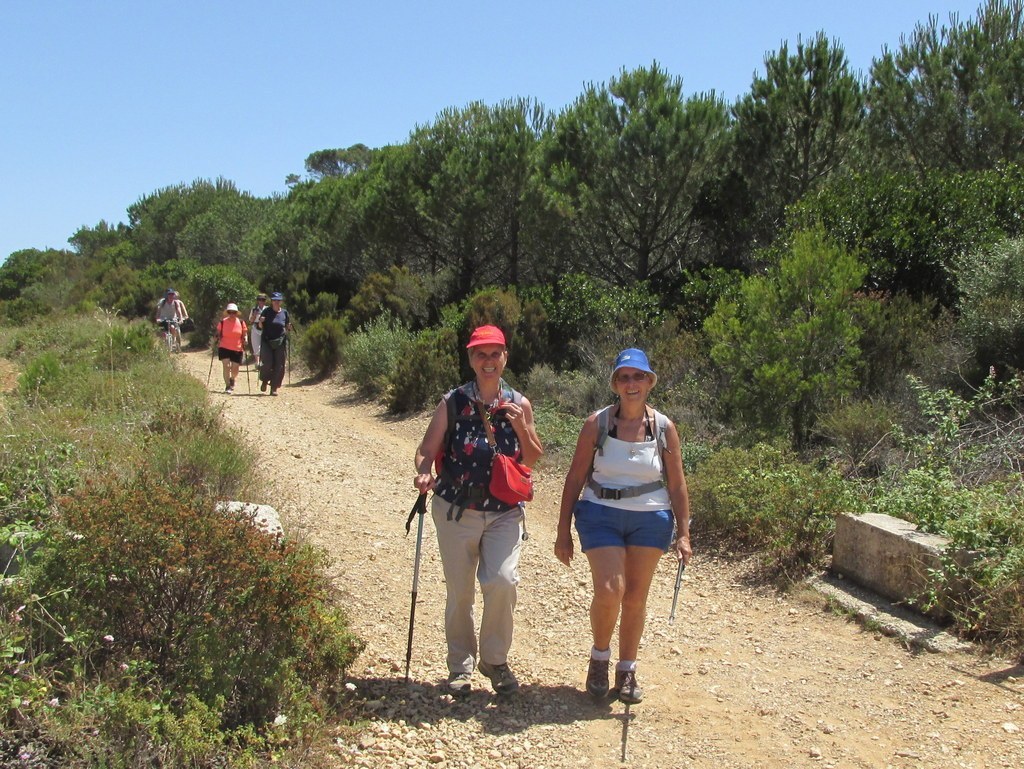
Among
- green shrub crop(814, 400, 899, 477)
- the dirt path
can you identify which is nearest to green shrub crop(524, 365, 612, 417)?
green shrub crop(814, 400, 899, 477)

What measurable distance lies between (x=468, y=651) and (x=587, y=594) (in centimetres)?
207

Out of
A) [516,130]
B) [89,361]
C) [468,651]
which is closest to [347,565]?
[468,651]

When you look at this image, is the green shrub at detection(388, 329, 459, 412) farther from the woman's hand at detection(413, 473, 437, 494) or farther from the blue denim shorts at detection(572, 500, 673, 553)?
the blue denim shorts at detection(572, 500, 673, 553)

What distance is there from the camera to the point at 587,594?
6.66m

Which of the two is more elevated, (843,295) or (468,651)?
(843,295)

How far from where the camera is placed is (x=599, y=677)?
15.3ft

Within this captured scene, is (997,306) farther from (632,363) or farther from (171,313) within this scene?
(171,313)

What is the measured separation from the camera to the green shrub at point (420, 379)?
14.5m

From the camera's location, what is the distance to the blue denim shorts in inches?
177

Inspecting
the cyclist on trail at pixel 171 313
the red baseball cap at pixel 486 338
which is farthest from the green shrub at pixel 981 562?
the cyclist on trail at pixel 171 313

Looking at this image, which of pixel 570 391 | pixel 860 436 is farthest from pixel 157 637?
pixel 570 391

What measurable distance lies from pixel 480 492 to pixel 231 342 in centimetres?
1179

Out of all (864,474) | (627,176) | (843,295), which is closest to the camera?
(864,474)

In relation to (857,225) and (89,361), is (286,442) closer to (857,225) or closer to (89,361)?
(89,361)
